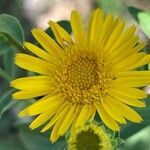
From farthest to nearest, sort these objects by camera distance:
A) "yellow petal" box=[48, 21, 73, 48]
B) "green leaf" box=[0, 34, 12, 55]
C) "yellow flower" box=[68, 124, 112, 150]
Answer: "green leaf" box=[0, 34, 12, 55] → "yellow petal" box=[48, 21, 73, 48] → "yellow flower" box=[68, 124, 112, 150]

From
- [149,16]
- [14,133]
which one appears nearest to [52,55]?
[149,16]

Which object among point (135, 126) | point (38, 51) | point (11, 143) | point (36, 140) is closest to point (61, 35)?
point (38, 51)

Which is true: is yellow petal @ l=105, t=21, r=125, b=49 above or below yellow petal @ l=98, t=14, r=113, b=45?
below

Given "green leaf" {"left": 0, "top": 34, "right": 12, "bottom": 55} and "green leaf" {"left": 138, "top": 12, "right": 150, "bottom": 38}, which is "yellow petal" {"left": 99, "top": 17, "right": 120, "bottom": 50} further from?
"green leaf" {"left": 138, "top": 12, "right": 150, "bottom": 38}

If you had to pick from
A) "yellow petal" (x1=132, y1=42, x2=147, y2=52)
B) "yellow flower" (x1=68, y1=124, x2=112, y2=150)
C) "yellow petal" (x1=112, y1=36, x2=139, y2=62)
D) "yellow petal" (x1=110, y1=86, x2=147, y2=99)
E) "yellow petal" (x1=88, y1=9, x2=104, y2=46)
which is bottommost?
"yellow flower" (x1=68, y1=124, x2=112, y2=150)

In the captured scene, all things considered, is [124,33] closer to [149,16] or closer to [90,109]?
[90,109]

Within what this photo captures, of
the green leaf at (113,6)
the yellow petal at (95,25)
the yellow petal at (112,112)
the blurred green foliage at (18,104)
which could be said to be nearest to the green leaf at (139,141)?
the blurred green foliage at (18,104)

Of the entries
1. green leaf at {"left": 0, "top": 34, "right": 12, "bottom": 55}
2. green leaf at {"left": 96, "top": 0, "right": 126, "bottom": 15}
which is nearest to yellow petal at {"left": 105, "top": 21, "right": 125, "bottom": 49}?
green leaf at {"left": 0, "top": 34, "right": 12, "bottom": 55}
